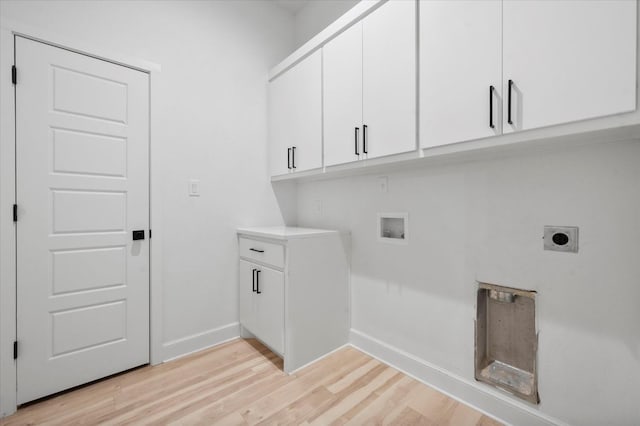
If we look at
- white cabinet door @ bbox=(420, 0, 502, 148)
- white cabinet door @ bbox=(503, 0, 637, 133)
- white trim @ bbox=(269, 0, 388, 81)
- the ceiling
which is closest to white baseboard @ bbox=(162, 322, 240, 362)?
white cabinet door @ bbox=(420, 0, 502, 148)

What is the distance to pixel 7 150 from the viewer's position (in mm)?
1519

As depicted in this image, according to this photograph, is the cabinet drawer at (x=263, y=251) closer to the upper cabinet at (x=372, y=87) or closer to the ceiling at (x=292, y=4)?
the upper cabinet at (x=372, y=87)

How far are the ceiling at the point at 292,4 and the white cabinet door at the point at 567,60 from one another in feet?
6.89

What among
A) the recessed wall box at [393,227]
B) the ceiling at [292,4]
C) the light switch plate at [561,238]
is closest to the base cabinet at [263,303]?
the recessed wall box at [393,227]

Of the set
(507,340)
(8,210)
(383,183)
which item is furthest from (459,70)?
(8,210)

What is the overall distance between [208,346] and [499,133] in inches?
95.0

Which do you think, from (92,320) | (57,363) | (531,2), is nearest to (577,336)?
(531,2)

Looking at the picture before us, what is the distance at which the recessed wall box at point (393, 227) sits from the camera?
189 cm

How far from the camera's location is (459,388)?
1.60 meters

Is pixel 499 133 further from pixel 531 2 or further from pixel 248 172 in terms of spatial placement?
pixel 248 172

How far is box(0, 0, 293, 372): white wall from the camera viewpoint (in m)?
1.97

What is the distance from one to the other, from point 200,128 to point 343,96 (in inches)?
45.5

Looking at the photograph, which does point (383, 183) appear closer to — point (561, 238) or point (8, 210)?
point (561, 238)

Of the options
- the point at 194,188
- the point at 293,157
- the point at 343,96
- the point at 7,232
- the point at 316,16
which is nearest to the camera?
the point at 7,232
